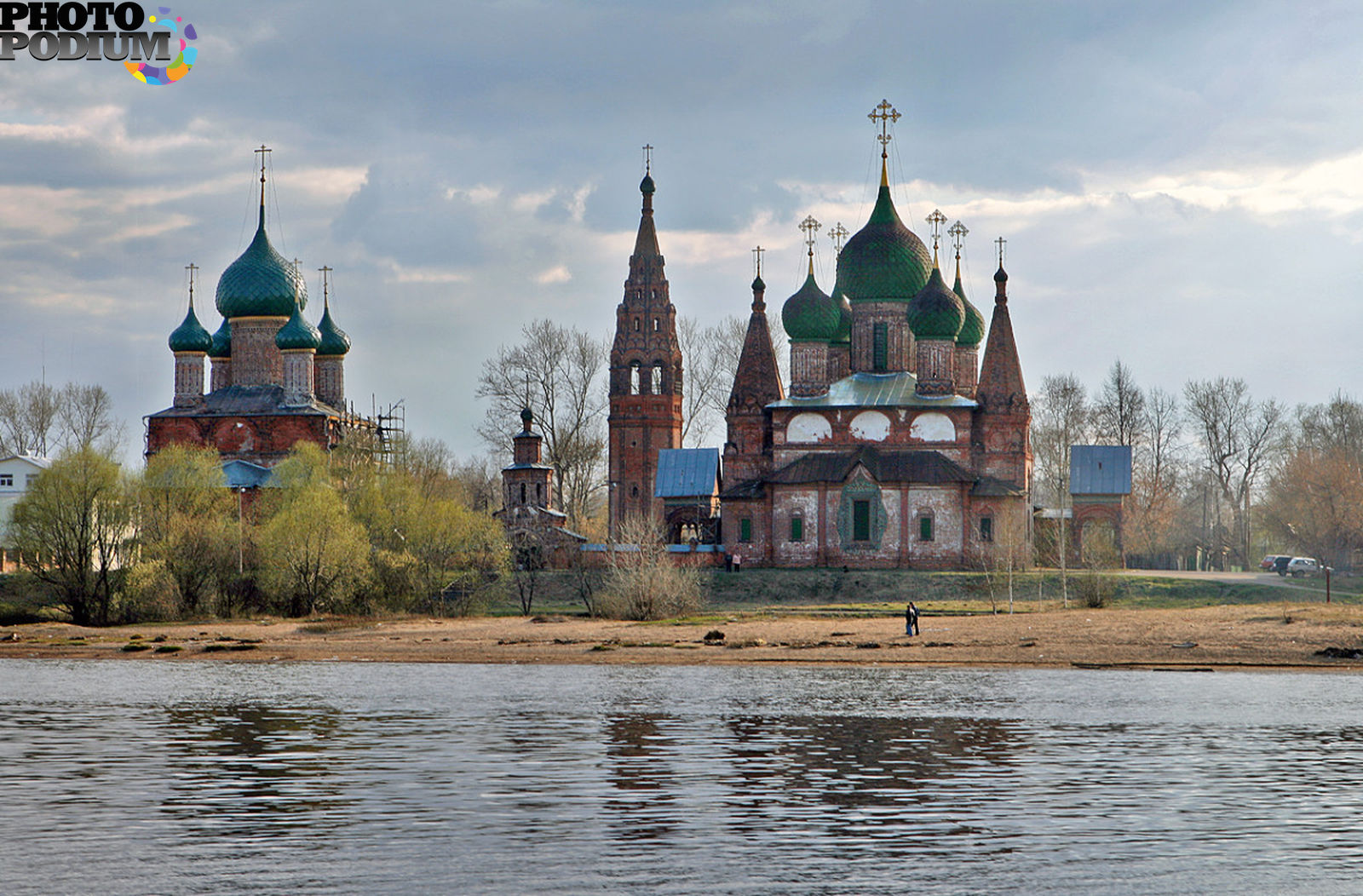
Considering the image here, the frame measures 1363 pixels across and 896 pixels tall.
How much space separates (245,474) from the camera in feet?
187

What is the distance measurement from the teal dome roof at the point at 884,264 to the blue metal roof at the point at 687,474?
7.82 meters

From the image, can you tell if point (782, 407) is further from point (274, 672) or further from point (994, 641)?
point (274, 672)

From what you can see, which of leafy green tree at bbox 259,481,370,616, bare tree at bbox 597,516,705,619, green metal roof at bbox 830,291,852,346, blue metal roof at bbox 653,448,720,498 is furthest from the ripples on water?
green metal roof at bbox 830,291,852,346

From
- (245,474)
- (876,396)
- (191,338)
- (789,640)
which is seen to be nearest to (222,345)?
(191,338)

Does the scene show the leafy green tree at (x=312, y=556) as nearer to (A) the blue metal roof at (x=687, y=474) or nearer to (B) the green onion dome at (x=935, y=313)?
(A) the blue metal roof at (x=687, y=474)

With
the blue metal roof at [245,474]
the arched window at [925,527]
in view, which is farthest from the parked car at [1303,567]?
the blue metal roof at [245,474]

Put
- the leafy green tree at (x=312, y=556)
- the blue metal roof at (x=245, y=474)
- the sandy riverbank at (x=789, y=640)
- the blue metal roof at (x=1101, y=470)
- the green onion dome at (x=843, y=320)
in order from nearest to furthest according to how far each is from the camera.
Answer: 1. the sandy riverbank at (x=789, y=640)
2. the leafy green tree at (x=312, y=556)
3. the blue metal roof at (x=245, y=474)
4. the blue metal roof at (x=1101, y=470)
5. the green onion dome at (x=843, y=320)

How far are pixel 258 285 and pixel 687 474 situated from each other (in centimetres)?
1723

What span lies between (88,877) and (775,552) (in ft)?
138

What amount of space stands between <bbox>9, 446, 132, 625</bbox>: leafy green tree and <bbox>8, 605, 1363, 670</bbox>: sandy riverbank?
111 cm

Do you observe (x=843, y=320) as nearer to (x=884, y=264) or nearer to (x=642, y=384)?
(x=884, y=264)

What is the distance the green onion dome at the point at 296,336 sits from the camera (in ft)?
196

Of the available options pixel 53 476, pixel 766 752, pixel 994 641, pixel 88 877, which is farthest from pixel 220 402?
pixel 88 877

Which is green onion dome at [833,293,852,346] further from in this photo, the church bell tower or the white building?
the white building
